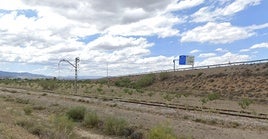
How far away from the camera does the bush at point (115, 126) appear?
24973 mm

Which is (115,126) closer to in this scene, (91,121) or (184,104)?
(91,121)

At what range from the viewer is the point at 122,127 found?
25.2 meters

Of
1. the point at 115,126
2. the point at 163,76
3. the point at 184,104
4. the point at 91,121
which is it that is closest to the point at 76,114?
the point at 91,121

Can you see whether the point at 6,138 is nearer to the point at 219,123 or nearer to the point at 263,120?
the point at 219,123

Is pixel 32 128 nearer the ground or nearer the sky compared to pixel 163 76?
nearer the ground

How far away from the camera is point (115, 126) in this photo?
25.2 metres

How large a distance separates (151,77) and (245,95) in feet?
134

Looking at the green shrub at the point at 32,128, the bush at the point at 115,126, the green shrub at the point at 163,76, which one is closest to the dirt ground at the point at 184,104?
the green shrub at the point at 163,76

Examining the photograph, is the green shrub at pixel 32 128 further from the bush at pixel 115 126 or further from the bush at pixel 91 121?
the bush at pixel 91 121

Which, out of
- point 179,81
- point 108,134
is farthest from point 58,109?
point 179,81

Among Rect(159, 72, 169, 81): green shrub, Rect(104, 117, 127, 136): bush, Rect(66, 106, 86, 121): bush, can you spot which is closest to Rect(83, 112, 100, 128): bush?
Rect(104, 117, 127, 136): bush

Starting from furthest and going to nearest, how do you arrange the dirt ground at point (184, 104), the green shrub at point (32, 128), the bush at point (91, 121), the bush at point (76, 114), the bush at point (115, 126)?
the bush at point (76, 114) → the bush at point (91, 121) → the bush at point (115, 126) → the dirt ground at point (184, 104) → the green shrub at point (32, 128)

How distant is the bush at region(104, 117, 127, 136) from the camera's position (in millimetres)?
24973

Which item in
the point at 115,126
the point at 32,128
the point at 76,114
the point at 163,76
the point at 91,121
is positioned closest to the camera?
the point at 32,128
